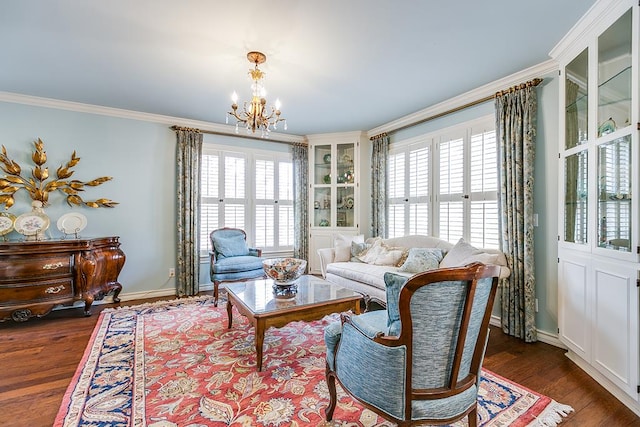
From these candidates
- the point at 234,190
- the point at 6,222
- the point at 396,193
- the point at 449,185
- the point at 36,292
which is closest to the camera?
the point at 36,292

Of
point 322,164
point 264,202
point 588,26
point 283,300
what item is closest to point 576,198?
point 588,26

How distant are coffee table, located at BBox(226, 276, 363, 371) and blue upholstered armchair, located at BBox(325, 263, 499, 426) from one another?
0.96 metres

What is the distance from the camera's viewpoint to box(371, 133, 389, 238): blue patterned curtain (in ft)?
15.6

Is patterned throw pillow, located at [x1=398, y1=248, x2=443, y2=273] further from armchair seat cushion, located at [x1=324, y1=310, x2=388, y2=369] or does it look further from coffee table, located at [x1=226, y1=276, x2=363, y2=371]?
armchair seat cushion, located at [x1=324, y1=310, x2=388, y2=369]

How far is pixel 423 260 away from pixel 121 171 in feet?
13.9

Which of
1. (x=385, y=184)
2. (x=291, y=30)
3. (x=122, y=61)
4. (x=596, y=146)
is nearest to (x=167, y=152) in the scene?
(x=122, y=61)

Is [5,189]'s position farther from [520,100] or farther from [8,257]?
[520,100]

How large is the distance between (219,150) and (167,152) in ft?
2.52

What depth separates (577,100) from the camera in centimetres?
246

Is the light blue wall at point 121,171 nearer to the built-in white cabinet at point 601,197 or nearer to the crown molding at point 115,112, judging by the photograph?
the crown molding at point 115,112

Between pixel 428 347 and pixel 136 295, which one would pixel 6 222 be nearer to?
pixel 136 295

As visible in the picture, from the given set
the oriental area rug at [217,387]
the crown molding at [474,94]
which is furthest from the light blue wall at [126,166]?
the oriental area rug at [217,387]

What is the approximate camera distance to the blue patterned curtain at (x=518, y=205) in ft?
9.36

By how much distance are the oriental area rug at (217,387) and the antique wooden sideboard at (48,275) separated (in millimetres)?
788
